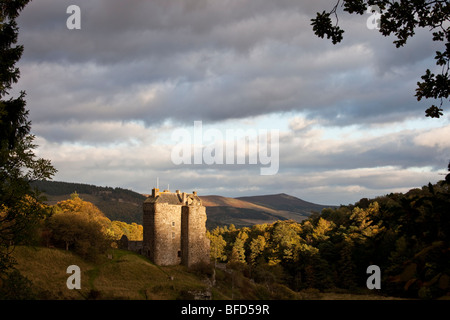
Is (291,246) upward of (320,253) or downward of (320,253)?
upward

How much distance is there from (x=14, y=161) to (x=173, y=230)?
40.6m

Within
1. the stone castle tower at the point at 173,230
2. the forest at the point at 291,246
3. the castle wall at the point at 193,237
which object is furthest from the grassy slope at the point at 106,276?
the castle wall at the point at 193,237

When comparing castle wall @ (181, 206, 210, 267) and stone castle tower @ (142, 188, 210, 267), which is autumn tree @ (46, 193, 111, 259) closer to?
stone castle tower @ (142, 188, 210, 267)

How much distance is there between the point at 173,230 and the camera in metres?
58.4

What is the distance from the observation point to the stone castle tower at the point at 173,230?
56688 millimetres

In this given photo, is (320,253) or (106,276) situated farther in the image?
(320,253)

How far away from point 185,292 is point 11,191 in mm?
29345

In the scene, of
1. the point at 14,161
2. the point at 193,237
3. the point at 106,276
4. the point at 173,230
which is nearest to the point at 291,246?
the point at 193,237

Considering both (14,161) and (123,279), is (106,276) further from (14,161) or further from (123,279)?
(14,161)

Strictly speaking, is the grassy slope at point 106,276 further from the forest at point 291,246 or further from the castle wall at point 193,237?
the castle wall at point 193,237

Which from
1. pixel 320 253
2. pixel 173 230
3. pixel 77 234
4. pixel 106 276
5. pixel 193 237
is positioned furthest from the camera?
pixel 320 253

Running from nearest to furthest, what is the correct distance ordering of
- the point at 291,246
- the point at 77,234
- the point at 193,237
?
the point at 77,234, the point at 193,237, the point at 291,246

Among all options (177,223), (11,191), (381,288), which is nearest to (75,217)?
(177,223)

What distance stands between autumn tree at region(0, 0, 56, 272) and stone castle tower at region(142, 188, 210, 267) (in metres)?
34.1
